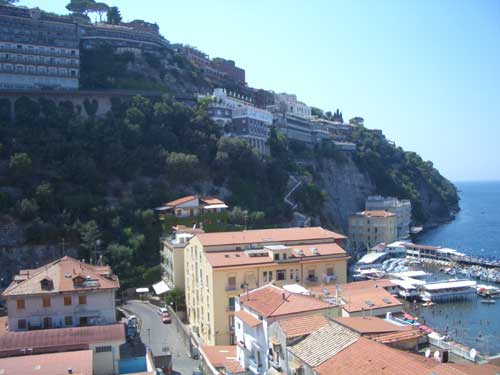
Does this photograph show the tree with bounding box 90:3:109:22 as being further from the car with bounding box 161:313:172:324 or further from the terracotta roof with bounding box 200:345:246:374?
the terracotta roof with bounding box 200:345:246:374

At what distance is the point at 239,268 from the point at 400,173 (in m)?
93.8

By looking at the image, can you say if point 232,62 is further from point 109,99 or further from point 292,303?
point 292,303

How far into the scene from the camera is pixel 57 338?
83.4 ft

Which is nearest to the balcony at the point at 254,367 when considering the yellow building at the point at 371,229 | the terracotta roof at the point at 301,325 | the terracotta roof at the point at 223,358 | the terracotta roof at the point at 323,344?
the terracotta roof at the point at 223,358

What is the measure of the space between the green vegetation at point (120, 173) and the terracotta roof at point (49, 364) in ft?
81.4

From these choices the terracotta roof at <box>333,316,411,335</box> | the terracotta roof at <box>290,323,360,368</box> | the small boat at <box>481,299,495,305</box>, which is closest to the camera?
the terracotta roof at <box>290,323,360,368</box>

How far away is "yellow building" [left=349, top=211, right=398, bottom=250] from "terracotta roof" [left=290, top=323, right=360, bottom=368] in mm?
63270

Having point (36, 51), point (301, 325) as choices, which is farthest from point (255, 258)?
point (36, 51)

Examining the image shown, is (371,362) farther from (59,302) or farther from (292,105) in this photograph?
(292,105)

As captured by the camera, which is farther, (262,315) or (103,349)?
(103,349)

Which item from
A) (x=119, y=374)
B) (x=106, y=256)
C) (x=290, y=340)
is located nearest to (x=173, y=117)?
(x=106, y=256)

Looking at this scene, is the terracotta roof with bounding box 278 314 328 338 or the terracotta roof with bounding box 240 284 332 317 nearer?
the terracotta roof with bounding box 278 314 328 338

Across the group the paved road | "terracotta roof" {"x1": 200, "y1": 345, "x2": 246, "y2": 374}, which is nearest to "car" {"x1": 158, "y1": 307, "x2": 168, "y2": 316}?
the paved road

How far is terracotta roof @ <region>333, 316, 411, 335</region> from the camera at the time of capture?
1967cm
